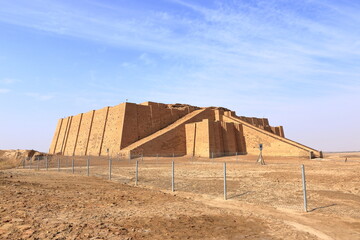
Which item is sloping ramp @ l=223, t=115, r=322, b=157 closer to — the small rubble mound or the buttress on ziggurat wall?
the buttress on ziggurat wall

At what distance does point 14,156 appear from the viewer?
44.4 metres

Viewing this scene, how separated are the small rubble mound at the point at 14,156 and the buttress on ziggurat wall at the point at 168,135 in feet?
31.9

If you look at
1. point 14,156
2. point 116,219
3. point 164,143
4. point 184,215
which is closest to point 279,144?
point 164,143

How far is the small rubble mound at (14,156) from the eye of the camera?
3991 cm

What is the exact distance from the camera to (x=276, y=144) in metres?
41.3

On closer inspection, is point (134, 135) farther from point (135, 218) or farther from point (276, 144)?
point (135, 218)

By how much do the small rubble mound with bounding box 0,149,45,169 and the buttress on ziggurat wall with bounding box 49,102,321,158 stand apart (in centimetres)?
972

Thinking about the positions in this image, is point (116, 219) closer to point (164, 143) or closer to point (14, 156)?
point (164, 143)

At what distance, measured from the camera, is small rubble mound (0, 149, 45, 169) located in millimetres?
39906

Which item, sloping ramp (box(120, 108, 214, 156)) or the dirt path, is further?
sloping ramp (box(120, 108, 214, 156))

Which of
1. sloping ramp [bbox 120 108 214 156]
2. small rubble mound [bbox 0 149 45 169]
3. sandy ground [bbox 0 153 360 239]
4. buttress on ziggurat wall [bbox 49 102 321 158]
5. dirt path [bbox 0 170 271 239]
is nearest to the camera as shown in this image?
dirt path [bbox 0 170 271 239]

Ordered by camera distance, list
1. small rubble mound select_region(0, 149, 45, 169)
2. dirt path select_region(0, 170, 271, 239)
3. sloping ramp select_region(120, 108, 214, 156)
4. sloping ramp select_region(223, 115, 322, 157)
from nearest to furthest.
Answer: dirt path select_region(0, 170, 271, 239)
sloping ramp select_region(223, 115, 322, 157)
small rubble mound select_region(0, 149, 45, 169)
sloping ramp select_region(120, 108, 214, 156)

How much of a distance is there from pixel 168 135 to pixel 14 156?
2596 cm

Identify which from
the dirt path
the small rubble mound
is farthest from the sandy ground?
the small rubble mound
